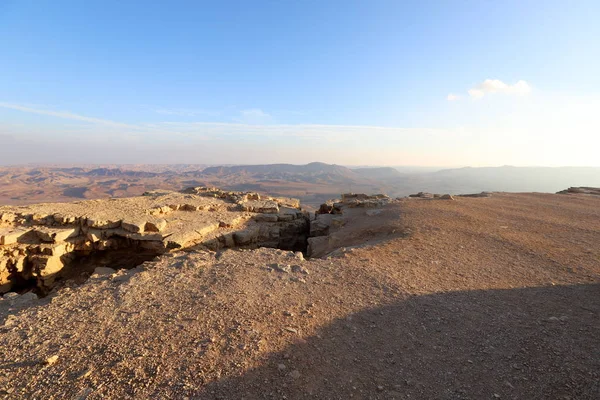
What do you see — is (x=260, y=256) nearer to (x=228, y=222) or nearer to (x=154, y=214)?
(x=228, y=222)

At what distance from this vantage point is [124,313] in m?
5.36

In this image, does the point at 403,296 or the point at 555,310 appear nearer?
the point at 555,310

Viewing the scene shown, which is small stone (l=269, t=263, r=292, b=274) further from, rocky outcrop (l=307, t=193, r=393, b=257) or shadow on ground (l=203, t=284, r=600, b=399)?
rocky outcrop (l=307, t=193, r=393, b=257)

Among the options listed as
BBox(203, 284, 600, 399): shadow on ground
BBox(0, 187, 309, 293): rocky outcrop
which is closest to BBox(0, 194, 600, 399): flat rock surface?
BBox(203, 284, 600, 399): shadow on ground

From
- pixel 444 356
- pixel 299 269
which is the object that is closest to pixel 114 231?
pixel 299 269

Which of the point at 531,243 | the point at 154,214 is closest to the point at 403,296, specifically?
the point at 531,243

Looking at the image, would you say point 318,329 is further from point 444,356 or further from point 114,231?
point 114,231

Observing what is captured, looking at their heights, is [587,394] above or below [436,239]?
below

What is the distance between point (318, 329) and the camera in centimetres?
494

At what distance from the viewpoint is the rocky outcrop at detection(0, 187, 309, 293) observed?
9859 millimetres

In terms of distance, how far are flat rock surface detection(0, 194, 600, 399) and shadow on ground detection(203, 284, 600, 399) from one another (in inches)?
0.8

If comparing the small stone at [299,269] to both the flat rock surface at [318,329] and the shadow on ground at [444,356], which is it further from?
the shadow on ground at [444,356]

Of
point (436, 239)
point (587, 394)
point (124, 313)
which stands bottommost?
point (124, 313)

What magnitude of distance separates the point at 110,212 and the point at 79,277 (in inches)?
119
